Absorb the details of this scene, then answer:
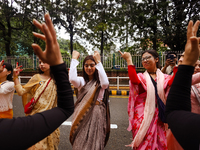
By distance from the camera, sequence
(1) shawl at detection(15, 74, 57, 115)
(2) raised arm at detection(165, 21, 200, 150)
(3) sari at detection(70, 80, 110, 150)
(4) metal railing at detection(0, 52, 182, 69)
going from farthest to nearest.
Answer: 1. (4) metal railing at detection(0, 52, 182, 69)
2. (1) shawl at detection(15, 74, 57, 115)
3. (3) sari at detection(70, 80, 110, 150)
4. (2) raised arm at detection(165, 21, 200, 150)

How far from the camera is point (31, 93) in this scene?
7.39 ft

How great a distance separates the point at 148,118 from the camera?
1782 millimetres

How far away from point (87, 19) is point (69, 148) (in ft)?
39.4

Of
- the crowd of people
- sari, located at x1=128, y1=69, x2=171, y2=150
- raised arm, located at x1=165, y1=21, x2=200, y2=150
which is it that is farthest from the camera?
sari, located at x1=128, y1=69, x2=171, y2=150

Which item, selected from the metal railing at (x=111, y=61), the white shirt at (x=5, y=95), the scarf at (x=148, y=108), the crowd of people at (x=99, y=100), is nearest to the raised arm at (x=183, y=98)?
the crowd of people at (x=99, y=100)

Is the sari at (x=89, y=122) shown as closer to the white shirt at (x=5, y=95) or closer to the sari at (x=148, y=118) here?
the sari at (x=148, y=118)

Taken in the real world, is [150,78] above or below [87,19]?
below

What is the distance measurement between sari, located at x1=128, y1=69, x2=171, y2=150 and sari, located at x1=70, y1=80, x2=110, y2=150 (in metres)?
0.42

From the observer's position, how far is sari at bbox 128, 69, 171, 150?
175 centimetres

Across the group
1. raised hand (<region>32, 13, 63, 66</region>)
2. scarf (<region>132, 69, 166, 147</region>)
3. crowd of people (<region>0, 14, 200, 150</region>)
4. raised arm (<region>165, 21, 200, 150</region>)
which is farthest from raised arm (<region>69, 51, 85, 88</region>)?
raised arm (<region>165, 21, 200, 150</region>)

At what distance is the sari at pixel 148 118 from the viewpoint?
5.73 ft

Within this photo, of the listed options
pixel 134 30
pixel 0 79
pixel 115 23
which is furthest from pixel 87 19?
pixel 0 79

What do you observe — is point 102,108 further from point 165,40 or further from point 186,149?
point 165,40

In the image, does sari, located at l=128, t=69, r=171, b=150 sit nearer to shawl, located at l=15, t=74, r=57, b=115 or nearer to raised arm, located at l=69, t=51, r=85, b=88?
raised arm, located at l=69, t=51, r=85, b=88
